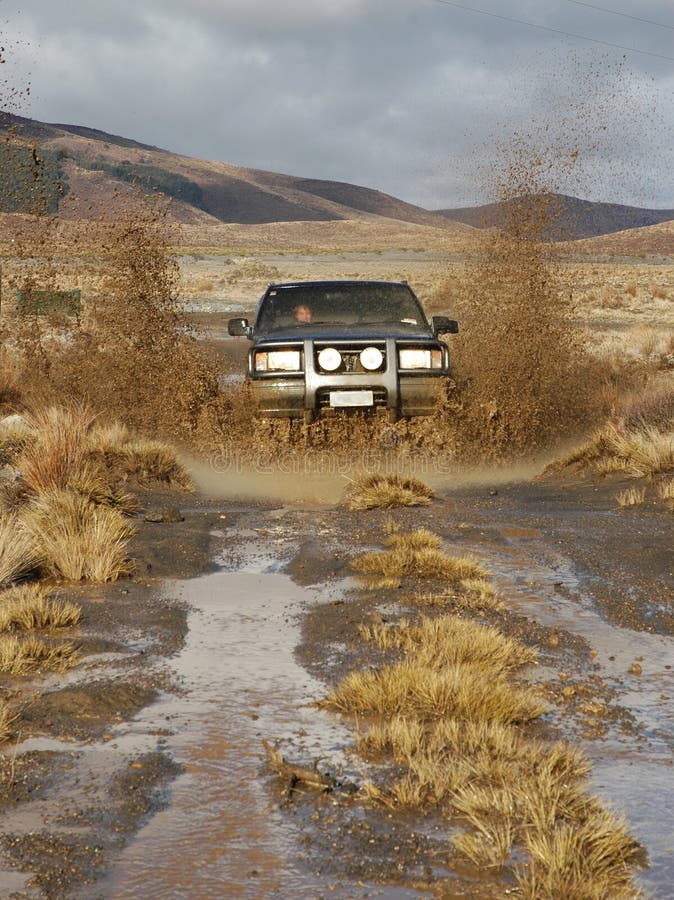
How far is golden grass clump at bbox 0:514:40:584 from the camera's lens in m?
7.11

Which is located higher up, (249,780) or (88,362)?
(88,362)

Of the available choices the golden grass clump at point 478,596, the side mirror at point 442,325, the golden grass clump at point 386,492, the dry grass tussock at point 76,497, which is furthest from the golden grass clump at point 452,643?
the side mirror at point 442,325

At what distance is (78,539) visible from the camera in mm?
7637

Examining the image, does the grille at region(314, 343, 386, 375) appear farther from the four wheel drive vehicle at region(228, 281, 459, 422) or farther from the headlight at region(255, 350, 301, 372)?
the headlight at region(255, 350, 301, 372)

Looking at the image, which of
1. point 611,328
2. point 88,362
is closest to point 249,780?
point 88,362

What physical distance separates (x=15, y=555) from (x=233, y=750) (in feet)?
10.5

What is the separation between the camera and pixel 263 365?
34.9ft

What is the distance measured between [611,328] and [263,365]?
2203 centimetres

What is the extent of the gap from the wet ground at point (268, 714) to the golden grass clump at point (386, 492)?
2.64 feet

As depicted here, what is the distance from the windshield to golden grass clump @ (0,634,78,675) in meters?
6.12

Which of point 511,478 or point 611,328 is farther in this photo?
point 611,328

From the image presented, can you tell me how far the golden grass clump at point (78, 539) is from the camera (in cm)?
752

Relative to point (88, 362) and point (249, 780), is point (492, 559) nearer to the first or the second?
point (249, 780)

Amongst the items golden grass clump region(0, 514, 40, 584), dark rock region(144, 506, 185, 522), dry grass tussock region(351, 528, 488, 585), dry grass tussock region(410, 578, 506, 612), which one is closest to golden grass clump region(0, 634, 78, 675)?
golden grass clump region(0, 514, 40, 584)
